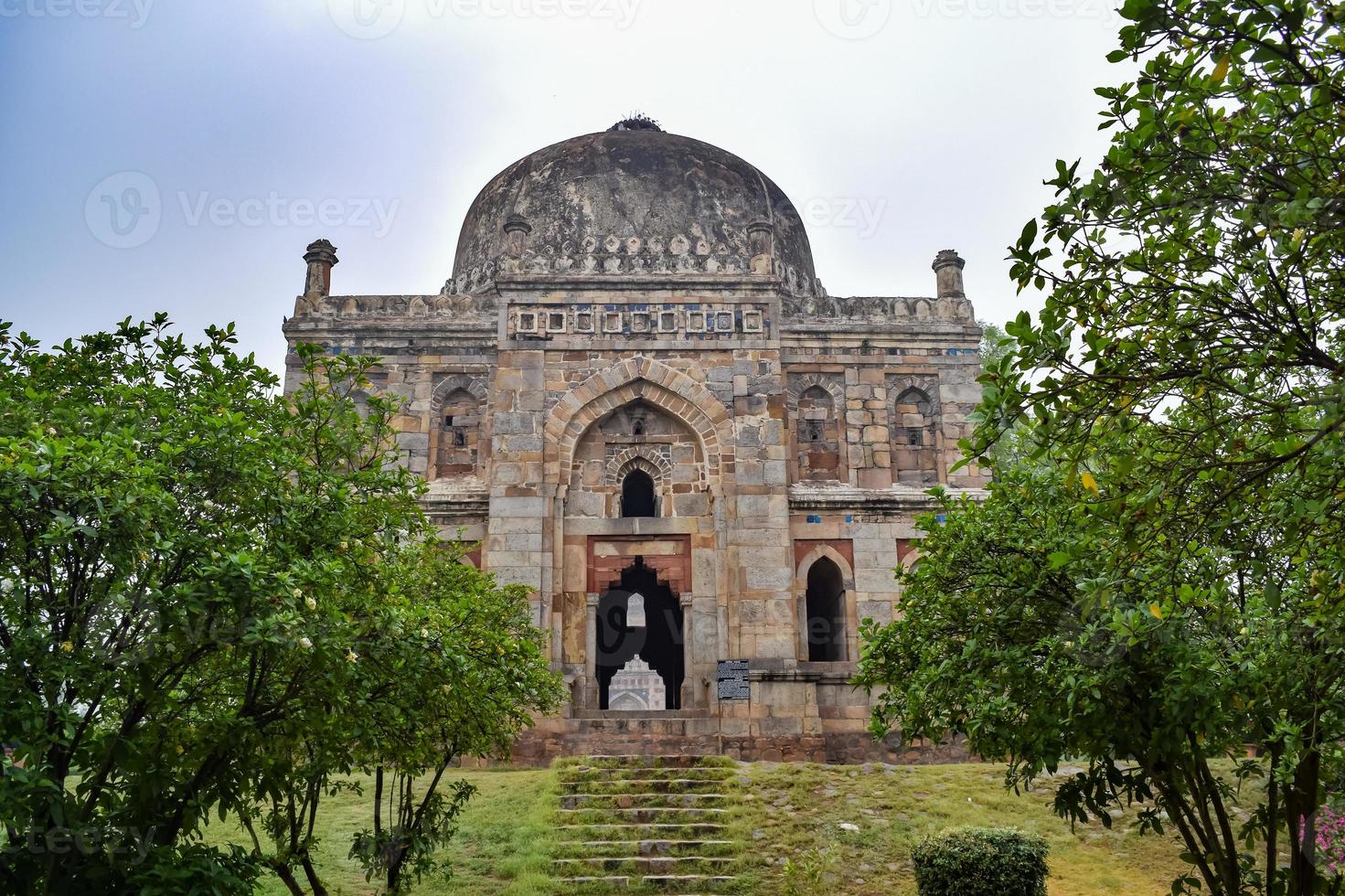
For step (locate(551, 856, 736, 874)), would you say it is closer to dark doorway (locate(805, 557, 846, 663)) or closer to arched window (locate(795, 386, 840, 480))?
dark doorway (locate(805, 557, 846, 663))

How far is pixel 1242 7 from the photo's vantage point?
4.64m

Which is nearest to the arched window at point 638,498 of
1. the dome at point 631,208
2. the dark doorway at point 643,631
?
the dark doorway at point 643,631

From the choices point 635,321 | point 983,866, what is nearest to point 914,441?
point 635,321

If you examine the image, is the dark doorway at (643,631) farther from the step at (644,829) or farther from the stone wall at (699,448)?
the step at (644,829)

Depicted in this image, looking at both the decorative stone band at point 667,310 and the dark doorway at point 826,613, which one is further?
the decorative stone band at point 667,310

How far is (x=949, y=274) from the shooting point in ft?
66.6

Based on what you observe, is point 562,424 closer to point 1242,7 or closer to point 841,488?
point 841,488

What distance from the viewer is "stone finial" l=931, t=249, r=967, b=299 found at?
2027cm

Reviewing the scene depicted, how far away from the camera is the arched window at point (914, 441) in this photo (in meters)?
19.2

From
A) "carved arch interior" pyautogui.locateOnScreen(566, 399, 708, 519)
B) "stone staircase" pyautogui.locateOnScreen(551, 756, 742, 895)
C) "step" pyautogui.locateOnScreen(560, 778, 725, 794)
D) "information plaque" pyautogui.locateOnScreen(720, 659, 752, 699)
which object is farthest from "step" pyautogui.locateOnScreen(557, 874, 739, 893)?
"carved arch interior" pyautogui.locateOnScreen(566, 399, 708, 519)

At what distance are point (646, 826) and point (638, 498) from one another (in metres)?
7.61

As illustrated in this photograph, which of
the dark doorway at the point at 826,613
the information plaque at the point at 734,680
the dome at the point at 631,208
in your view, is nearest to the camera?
the information plaque at the point at 734,680

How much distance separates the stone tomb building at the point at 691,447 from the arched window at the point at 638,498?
0.15 ft

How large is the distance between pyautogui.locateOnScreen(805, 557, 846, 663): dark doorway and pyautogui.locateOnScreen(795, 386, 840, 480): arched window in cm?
153
